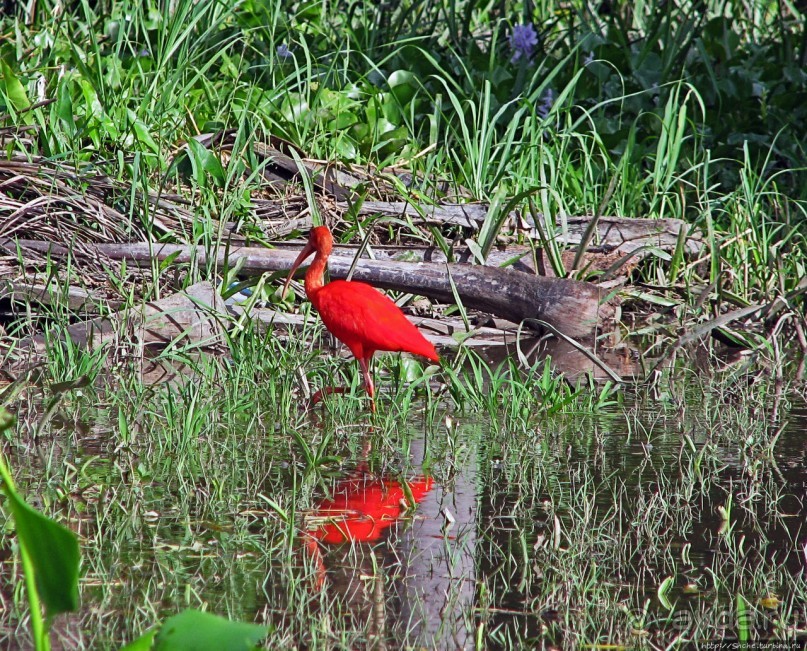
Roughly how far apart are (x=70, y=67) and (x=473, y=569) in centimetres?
508

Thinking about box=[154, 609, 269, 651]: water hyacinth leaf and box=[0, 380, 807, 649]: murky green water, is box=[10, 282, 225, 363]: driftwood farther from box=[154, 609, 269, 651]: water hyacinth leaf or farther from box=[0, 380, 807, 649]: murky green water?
box=[154, 609, 269, 651]: water hyacinth leaf

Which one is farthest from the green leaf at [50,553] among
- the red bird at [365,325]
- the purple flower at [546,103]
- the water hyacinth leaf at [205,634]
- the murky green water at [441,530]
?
the purple flower at [546,103]

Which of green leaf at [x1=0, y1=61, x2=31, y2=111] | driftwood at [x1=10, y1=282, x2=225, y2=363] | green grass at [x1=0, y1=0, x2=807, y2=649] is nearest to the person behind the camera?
green grass at [x1=0, y1=0, x2=807, y2=649]

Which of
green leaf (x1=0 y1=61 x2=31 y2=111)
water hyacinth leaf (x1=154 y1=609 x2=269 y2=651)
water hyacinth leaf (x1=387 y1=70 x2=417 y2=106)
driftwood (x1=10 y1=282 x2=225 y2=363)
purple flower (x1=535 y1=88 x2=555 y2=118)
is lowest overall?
driftwood (x1=10 y1=282 x2=225 y2=363)

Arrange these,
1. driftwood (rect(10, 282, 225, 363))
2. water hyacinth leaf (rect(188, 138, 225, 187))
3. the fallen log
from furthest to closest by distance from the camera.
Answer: the fallen log
water hyacinth leaf (rect(188, 138, 225, 187))
driftwood (rect(10, 282, 225, 363))

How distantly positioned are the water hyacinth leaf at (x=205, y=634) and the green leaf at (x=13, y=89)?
15.7 feet

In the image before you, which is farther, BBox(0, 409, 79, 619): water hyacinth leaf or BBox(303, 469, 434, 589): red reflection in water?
BBox(303, 469, 434, 589): red reflection in water

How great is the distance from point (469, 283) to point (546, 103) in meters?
2.36

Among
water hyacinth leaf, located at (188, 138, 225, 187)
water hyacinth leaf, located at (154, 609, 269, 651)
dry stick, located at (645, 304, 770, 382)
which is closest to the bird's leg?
dry stick, located at (645, 304, 770, 382)

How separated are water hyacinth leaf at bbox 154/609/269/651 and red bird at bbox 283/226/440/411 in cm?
254

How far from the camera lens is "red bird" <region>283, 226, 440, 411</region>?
4297 mm

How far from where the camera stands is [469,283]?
5.50m

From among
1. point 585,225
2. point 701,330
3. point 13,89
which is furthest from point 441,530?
point 13,89

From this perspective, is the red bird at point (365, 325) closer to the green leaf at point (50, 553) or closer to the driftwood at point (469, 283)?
the driftwood at point (469, 283)
